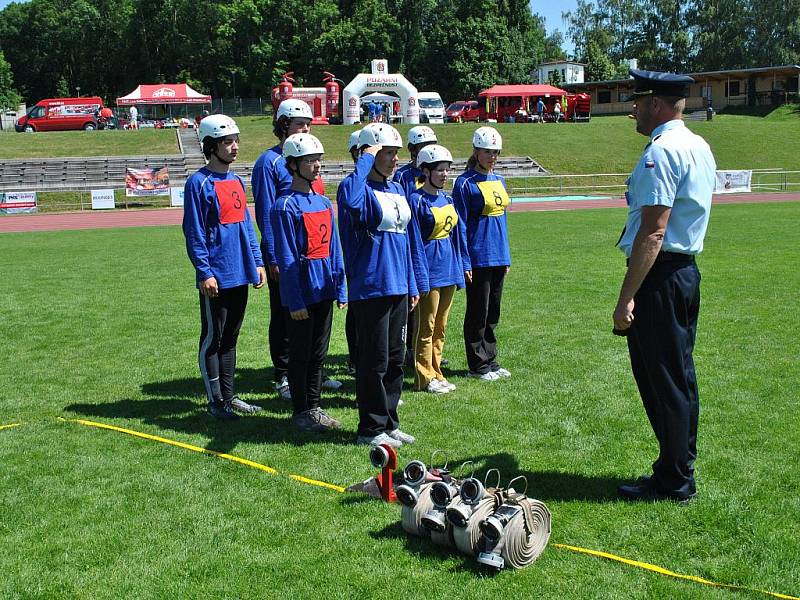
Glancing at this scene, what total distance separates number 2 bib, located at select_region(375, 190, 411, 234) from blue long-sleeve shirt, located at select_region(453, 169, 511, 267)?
74.0 inches

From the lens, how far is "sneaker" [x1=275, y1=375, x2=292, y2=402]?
7375mm

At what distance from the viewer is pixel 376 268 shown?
18.9 ft

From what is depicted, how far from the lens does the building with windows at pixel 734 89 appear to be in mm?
66688

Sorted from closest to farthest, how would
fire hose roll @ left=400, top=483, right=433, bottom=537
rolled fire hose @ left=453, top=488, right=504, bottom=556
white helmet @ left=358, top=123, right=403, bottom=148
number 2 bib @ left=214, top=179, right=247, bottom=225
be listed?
rolled fire hose @ left=453, top=488, right=504, bottom=556 < fire hose roll @ left=400, top=483, right=433, bottom=537 < white helmet @ left=358, top=123, right=403, bottom=148 < number 2 bib @ left=214, top=179, right=247, bottom=225

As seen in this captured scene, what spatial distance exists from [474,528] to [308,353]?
2.61 m

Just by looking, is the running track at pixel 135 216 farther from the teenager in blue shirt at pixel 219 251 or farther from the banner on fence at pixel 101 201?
the teenager in blue shirt at pixel 219 251

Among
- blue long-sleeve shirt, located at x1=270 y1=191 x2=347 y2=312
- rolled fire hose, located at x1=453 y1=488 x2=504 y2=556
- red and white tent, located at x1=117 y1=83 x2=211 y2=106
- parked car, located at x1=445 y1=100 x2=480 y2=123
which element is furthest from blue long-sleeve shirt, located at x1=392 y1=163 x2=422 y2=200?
parked car, located at x1=445 y1=100 x2=480 y2=123

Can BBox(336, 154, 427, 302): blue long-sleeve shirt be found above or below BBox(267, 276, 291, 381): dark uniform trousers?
above

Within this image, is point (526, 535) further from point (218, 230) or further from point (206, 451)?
point (218, 230)

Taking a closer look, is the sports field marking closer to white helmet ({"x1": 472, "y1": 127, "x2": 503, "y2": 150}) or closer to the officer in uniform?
the officer in uniform

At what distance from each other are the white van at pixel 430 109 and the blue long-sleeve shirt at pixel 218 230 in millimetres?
50460

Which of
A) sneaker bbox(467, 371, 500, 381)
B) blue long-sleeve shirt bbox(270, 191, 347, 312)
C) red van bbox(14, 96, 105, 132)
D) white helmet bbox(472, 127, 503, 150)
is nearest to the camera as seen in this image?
blue long-sleeve shirt bbox(270, 191, 347, 312)

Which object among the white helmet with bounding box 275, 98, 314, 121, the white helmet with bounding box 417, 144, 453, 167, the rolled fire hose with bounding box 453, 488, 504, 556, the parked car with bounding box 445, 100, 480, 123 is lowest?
the rolled fire hose with bounding box 453, 488, 504, 556

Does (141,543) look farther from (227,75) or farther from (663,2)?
(663,2)
